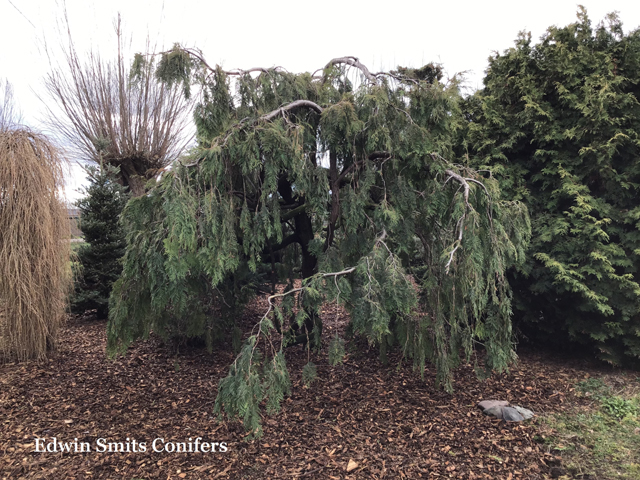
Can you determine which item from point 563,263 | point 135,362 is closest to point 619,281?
point 563,263

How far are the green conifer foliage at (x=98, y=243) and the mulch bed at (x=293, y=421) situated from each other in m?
1.84

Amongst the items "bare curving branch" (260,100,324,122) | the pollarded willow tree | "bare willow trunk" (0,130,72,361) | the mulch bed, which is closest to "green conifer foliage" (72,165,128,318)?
"bare willow trunk" (0,130,72,361)

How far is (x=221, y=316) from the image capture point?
3791mm

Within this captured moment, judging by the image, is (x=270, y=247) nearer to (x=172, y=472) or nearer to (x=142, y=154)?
(x=172, y=472)

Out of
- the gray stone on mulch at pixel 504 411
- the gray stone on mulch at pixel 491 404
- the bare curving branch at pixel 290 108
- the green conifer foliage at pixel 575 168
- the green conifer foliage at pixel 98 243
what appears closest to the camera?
the bare curving branch at pixel 290 108

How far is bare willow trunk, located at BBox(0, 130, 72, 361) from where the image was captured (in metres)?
3.79

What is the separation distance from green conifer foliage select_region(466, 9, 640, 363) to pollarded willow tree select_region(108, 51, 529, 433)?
0.80 metres

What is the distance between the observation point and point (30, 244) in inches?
152

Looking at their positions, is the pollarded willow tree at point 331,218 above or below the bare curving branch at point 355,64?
below

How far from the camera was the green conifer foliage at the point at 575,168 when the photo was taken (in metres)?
3.45

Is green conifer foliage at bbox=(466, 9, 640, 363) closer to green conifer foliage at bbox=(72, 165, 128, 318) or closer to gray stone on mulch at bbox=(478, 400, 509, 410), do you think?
gray stone on mulch at bbox=(478, 400, 509, 410)

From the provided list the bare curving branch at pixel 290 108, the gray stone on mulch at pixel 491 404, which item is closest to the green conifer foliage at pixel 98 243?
the bare curving branch at pixel 290 108

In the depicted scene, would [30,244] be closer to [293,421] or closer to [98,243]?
[98,243]

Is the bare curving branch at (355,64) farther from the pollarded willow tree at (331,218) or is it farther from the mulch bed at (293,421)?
the mulch bed at (293,421)
